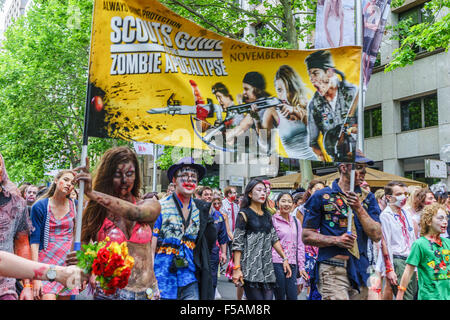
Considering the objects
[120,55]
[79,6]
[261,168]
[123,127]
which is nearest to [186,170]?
[123,127]

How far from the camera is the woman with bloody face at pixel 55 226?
5.83 meters

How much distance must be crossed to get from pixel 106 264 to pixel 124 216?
1.06m

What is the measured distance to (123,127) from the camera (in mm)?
4895

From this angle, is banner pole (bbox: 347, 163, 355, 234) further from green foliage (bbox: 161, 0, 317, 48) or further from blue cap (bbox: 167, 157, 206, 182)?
green foliage (bbox: 161, 0, 317, 48)

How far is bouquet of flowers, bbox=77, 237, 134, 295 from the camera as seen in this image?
11.1 ft

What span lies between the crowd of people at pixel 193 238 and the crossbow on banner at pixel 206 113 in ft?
1.67

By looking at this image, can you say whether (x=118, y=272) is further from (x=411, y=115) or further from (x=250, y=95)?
(x=411, y=115)

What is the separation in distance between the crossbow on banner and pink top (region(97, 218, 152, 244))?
1.15 metres

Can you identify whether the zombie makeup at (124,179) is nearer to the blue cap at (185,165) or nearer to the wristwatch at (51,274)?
the blue cap at (185,165)

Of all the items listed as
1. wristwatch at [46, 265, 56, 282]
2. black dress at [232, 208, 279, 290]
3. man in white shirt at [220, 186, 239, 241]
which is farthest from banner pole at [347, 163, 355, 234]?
man in white shirt at [220, 186, 239, 241]

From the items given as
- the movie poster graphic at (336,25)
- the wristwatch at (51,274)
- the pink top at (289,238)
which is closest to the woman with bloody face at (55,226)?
the wristwatch at (51,274)

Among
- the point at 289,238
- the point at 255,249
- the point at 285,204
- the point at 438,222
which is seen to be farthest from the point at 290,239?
the point at 438,222

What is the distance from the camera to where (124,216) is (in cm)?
445

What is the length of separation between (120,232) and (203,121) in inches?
57.1
